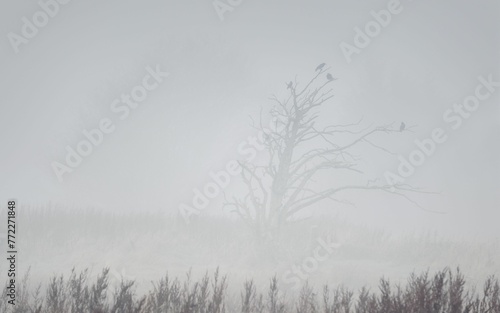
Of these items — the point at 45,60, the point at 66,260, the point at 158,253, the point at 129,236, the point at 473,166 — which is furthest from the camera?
the point at 45,60

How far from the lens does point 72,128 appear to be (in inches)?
1052

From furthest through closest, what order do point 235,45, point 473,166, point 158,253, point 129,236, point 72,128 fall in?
point 473,166
point 235,45
point 72,128
point 129,236
point 158,253

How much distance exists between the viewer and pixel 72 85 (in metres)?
56.2

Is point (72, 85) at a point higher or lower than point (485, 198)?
higher

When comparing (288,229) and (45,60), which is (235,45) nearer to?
(288,229)

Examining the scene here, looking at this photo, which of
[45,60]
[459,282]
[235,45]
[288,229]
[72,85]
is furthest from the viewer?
[45,60]

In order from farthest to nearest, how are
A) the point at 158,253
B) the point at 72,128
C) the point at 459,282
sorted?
the point at 72,128
the point at 158,253
the point at 459,282

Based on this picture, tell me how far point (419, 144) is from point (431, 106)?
439 cm

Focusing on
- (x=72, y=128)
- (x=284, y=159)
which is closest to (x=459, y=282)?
(x=284, y=159)

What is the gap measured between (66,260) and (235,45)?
2323 cm

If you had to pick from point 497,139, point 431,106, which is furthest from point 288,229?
point 497,139

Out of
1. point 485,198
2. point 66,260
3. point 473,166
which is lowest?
point 66,260

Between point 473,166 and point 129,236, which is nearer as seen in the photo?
point 129,236

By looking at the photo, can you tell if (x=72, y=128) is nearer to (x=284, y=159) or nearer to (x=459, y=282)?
(x=284, y=159)
